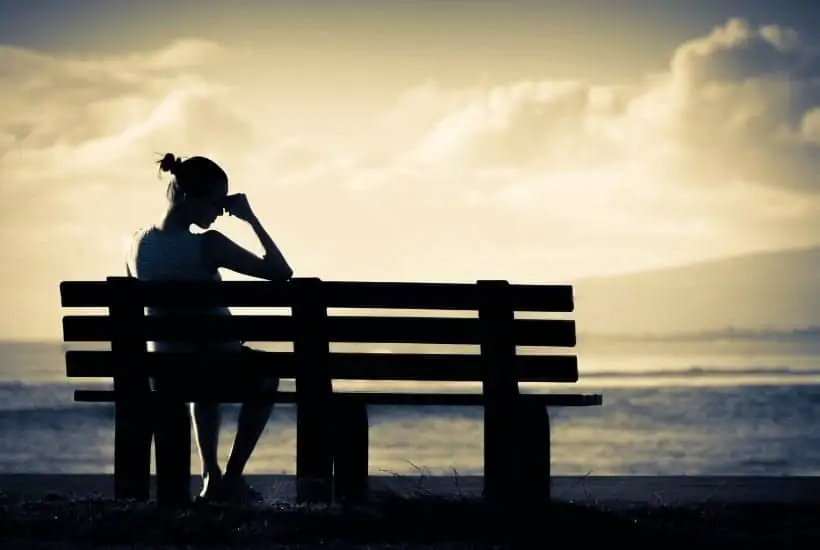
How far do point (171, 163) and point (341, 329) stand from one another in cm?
122

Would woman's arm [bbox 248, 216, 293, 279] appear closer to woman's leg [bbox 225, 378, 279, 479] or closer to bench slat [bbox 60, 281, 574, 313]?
bench slat [bbox 60, 281, 574, 313]

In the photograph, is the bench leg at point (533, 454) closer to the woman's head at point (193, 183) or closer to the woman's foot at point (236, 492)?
the woman's foot at point (236, 492)

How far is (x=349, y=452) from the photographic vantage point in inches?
306

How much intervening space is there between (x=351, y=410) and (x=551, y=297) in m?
1.14

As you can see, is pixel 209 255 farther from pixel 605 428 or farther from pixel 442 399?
pixel 605 428

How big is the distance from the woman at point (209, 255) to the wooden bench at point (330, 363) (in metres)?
0.14

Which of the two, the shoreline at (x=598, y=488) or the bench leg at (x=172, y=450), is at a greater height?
the bench leg at (x=172, y=450)

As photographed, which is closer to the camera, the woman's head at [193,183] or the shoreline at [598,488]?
the woman's head at [193,183]

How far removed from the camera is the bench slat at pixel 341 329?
25.3ft

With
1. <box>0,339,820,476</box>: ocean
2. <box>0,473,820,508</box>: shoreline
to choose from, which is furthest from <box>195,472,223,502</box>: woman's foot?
<box>0,339,820,476</box>: ocean

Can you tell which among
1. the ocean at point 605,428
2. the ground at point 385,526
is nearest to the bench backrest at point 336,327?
the ground at point 385,526

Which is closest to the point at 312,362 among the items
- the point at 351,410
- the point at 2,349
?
the point at 351,410

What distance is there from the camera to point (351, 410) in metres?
7.79

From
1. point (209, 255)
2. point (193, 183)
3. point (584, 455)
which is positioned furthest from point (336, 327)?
Result: point (584, 455)
